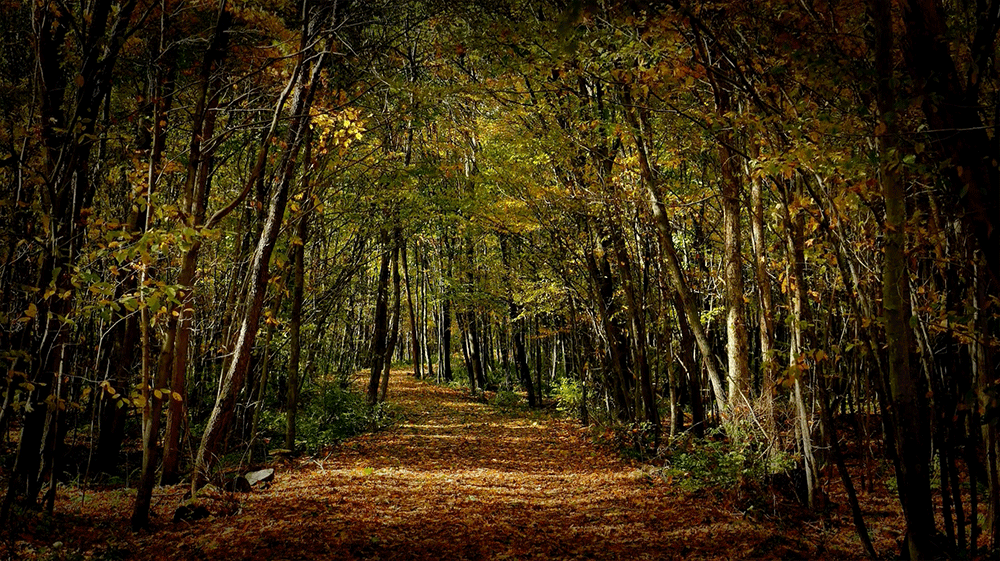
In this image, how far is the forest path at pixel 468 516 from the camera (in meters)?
5.55

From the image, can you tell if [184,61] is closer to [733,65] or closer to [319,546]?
[319,546]

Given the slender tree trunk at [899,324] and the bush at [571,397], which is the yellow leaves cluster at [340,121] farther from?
the bush at [571,397]

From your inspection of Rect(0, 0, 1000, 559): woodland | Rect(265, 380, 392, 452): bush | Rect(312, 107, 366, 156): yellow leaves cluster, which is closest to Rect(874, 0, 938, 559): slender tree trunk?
Rect(0, 0, 1000, 559): woodland

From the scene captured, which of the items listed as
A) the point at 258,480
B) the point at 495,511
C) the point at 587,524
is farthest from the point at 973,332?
the point at 258,480

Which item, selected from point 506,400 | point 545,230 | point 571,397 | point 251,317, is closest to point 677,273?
point 545,230

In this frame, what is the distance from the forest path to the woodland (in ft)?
0.32

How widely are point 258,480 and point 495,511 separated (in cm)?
332

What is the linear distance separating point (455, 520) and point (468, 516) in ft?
0.84

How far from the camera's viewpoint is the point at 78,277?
3703 millimetres

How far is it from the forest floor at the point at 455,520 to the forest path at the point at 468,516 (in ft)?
0.08

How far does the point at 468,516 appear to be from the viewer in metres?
6.99

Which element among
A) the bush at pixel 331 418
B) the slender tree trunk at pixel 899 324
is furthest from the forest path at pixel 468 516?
the slender tree trunk at pixel 899 324

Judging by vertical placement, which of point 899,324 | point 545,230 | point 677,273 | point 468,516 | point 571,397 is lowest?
point 468,516

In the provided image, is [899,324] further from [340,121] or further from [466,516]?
[340,121]
